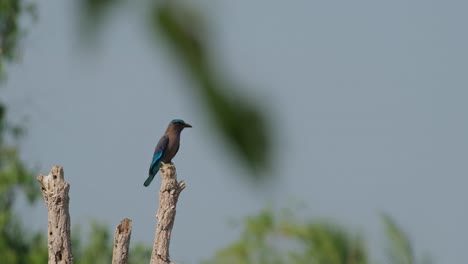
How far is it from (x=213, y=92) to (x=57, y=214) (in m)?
6.43

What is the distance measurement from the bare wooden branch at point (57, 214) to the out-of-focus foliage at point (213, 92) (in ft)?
20.7

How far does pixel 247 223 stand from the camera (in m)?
22.8

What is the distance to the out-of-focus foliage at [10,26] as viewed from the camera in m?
18.7

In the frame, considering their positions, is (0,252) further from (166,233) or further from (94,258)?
(166,233)

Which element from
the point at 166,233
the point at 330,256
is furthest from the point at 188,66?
the point at 330,256

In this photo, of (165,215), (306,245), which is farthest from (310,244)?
(165,215)

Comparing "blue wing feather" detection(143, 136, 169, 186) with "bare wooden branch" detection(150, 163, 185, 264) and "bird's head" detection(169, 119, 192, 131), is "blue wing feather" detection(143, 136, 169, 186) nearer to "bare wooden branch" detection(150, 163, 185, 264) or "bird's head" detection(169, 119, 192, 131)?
"bird's head" detection(169, 119, 192, 131)

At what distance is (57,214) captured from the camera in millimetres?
7402

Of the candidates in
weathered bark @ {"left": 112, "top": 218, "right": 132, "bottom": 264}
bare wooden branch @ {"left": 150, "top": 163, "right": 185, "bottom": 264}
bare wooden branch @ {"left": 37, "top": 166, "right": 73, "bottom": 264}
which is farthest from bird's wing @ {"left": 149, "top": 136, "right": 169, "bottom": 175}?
bare wooden branch @ {"left": 37, "top": 166, "right": 73, "bottom": 264}

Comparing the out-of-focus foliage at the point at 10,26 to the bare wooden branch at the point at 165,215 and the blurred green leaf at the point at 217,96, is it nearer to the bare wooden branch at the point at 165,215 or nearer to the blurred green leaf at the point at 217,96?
the bare wooden branch at the point at 165,215

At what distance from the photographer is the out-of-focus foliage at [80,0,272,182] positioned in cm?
112

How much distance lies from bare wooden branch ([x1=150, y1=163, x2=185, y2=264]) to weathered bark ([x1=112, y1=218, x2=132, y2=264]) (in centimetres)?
28

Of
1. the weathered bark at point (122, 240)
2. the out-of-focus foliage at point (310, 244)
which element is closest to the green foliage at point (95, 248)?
the out-of-focus foliage at point (310, 244)

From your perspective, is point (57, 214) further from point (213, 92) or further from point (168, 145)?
point (213, 92)
